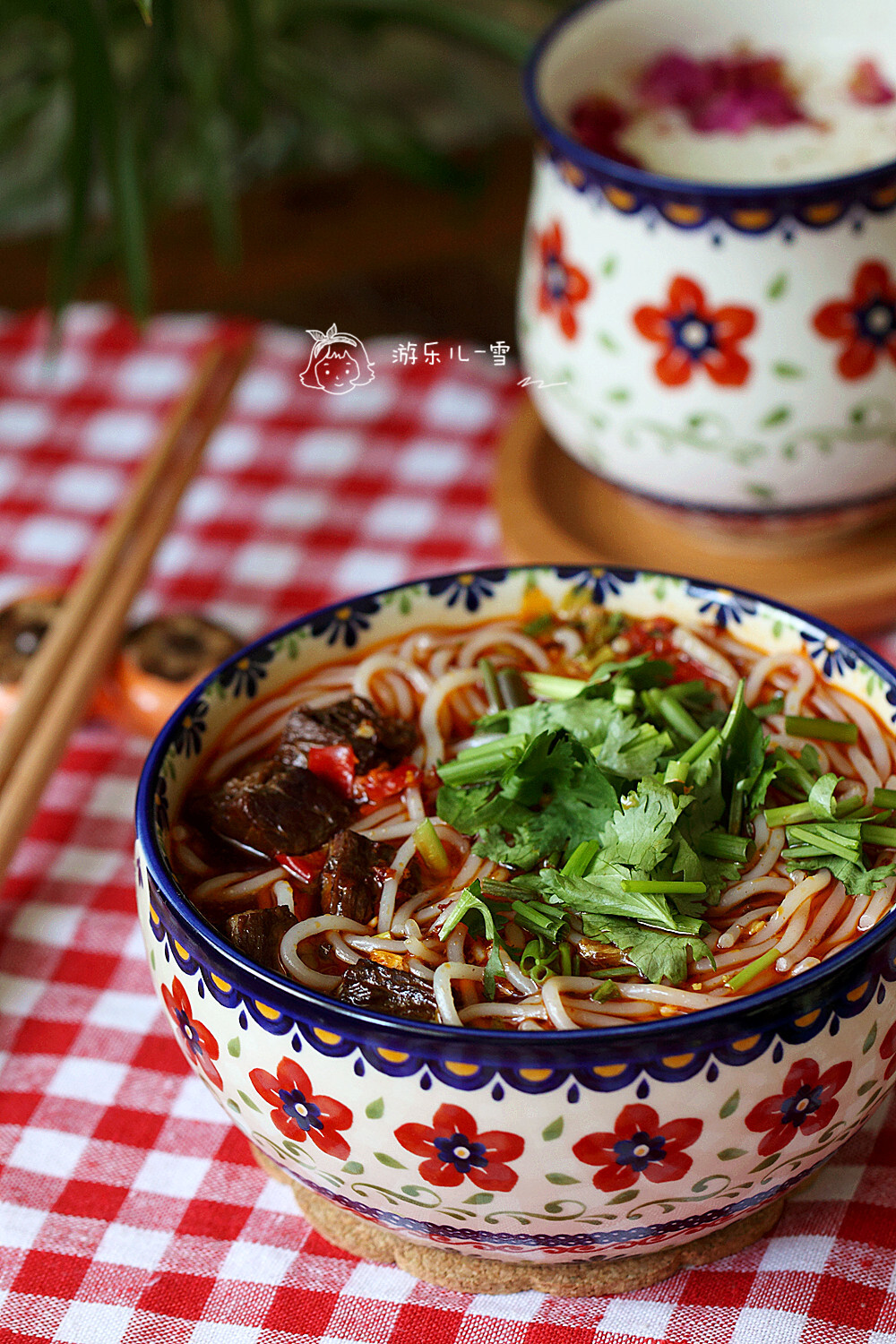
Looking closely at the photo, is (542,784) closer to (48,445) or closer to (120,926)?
(120,926)

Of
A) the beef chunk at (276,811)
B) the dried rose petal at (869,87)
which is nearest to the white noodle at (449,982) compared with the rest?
the beef chunk at (276,811)

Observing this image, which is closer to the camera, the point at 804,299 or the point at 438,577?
the point at 438,577

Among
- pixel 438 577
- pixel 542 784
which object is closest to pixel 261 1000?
pixel 542 784

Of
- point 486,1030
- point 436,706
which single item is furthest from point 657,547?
point 486,1030

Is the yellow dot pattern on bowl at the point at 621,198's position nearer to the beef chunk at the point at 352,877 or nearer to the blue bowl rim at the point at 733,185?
the blue bowl rim at the point at 733,185

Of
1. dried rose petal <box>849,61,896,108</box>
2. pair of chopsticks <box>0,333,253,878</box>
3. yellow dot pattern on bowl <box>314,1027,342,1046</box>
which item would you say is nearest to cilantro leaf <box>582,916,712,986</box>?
yellow dot pattern on bowl <box>314,1027,342,1046</box>

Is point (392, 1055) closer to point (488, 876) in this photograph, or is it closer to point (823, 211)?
point (488, 876)
